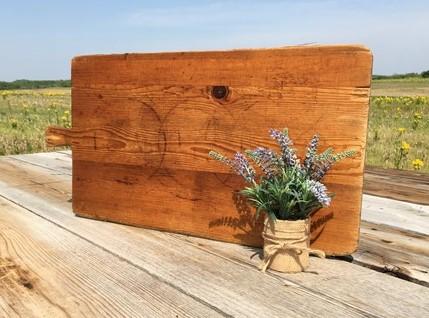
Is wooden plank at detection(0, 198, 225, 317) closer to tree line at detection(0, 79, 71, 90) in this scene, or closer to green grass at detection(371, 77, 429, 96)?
green grass at detection(371, 77, 429, 96)

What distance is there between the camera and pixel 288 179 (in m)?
1.15

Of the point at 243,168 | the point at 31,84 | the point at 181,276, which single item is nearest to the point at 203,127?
the point at 243,168

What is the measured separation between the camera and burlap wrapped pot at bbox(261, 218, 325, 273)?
3.74 feet

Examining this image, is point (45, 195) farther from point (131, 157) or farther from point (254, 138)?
point (254, 138)

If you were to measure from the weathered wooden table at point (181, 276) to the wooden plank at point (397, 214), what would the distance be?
0.04 ft

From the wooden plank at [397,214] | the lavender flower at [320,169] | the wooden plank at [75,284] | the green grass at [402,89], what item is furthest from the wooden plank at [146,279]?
the green grass at [402,89]

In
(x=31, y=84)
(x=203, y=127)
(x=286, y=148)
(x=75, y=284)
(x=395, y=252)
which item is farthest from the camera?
(x=31, y=84)

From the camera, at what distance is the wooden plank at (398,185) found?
203cm

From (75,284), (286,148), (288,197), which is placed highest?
(286,148)

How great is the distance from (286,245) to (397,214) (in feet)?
2.56

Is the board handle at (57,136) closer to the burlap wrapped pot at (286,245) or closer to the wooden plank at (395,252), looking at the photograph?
the burlap wrapped pot at (286,245)

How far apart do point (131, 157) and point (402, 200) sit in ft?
3.54

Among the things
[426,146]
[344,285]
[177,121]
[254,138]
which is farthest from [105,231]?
[426,146]

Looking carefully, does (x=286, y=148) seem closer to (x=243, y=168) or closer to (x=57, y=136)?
(x=243, y=168)
